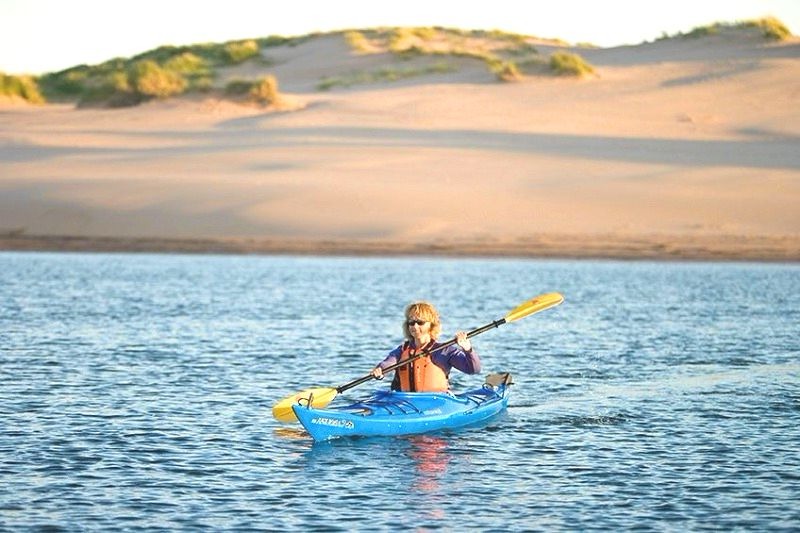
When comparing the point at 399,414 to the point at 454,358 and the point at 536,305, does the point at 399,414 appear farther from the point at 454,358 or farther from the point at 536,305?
the point at 536,305

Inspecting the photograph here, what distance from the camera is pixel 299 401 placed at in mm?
15922

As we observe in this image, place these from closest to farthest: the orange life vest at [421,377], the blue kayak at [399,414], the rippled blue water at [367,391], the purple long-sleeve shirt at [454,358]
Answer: the rippled blue water at [367,391] < the blue kayak at [399,414] < the purple long-sleeve shirt at [454,358] < the orange life vest at [421,377]

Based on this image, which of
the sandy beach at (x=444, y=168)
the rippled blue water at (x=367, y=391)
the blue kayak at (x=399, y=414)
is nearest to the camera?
the rippled blue water at (x=367, y=391)

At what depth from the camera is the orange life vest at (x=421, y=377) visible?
16.5 metres

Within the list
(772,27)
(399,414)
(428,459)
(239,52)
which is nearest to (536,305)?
(399,414)

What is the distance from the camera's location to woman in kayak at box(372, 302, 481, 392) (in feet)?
52.7

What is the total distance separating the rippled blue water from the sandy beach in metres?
8.86

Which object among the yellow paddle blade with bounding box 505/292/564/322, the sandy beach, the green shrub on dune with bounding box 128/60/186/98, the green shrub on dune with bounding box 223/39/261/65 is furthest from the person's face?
the green shrub on dune with bounding box 223/39/261/65

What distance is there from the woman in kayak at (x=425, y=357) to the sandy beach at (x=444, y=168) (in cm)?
2468

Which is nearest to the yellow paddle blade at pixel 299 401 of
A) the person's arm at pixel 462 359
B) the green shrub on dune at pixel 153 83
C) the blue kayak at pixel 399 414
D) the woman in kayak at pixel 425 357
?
the blue kayak at pixel 399 414

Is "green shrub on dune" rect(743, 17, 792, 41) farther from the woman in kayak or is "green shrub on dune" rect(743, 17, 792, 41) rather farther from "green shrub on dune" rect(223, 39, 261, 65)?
the woman in kayak

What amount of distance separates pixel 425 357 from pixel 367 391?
3.65m

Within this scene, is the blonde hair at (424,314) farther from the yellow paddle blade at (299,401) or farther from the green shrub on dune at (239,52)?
the green shrub on dune at (239,52)

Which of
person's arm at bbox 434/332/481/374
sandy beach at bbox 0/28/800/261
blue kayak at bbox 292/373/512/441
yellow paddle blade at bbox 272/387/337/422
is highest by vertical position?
sandy beach at bbox 0/28/800/261
